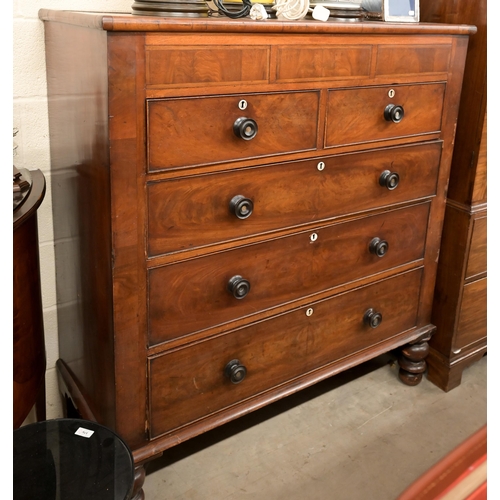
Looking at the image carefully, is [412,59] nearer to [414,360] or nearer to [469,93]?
[469,93]

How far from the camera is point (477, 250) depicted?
2.22 m

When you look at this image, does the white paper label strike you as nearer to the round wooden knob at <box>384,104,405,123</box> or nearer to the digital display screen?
the round wooden knob at <box>384,104,405,123</box>

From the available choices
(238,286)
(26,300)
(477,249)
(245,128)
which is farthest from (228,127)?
(477,249)

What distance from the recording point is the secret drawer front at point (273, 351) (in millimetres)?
1654

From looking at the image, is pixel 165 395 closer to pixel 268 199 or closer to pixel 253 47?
pixel 268 199

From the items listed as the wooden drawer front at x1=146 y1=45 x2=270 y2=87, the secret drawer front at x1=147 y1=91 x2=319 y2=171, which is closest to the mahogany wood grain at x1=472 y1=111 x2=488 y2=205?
the secret drawer front at x1=147 y1=91 x2=319 y2=171

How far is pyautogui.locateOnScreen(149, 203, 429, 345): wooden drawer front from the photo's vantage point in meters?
1.57

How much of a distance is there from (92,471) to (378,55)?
1299mm

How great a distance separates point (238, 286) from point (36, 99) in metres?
0.77

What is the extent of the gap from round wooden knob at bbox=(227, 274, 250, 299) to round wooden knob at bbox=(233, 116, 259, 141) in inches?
14.8

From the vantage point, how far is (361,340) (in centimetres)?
210

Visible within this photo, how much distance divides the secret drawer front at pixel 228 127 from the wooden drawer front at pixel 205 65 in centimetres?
4

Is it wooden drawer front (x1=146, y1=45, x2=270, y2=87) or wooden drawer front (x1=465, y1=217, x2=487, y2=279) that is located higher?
wooden drawer front (x1=146, y1=45, x2=270, y2=87)

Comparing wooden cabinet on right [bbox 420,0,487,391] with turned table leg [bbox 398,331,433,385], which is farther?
turned table leg [bbox 398,331,433,385]
